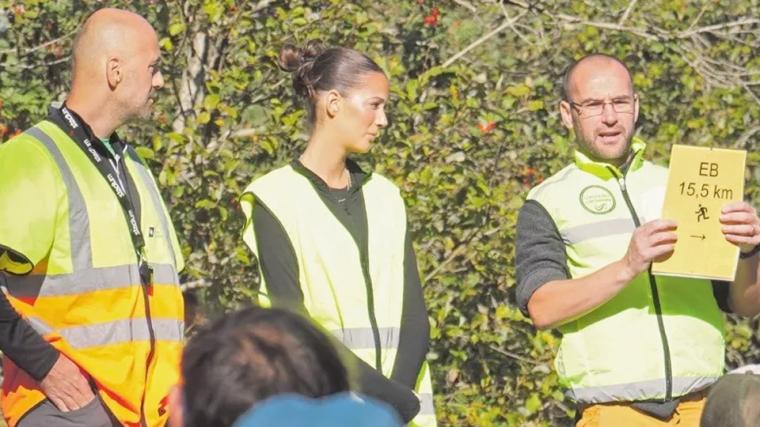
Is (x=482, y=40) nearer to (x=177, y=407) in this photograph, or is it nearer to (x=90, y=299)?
(x=90, y=299)

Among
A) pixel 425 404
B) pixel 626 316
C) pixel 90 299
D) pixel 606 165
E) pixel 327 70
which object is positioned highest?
pixel 327 70

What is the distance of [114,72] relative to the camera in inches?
183

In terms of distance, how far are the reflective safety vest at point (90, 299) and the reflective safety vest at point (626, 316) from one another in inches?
47.3

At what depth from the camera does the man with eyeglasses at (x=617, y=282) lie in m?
4.62

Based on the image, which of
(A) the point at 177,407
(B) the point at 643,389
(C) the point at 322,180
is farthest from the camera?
(C) the point at 322,180

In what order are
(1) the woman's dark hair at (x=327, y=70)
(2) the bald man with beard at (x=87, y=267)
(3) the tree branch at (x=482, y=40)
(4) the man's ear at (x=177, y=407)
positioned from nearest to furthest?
(4) the man's ear at (x=177, y=407) < (2) the bald man with beard at (x=87, y=267) < (1) the woman's dark hair at (x=327, y=70) < (3) the tree branch at (x=482, y=40)

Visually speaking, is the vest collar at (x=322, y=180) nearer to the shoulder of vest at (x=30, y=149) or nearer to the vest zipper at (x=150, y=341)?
the vest zipper at (x=150, y=341)

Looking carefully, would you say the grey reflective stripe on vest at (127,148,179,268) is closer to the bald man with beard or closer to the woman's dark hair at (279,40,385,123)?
the bald man with beard

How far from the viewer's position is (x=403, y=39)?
7.67 meters

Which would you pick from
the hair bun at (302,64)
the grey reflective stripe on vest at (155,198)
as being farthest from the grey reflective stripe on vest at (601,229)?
the grey reflective stripe on vest at (155,198)

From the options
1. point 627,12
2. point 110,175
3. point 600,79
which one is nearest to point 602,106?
point 600,79

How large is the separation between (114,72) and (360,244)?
860 mm

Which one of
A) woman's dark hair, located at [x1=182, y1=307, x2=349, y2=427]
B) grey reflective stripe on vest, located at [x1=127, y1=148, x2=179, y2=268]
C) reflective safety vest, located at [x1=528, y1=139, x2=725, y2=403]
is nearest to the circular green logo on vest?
reflective safety vest, located at [x1=528, y1=139, x2=725, y2=403]

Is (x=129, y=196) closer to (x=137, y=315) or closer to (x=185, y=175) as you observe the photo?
(x=137, y=315)
